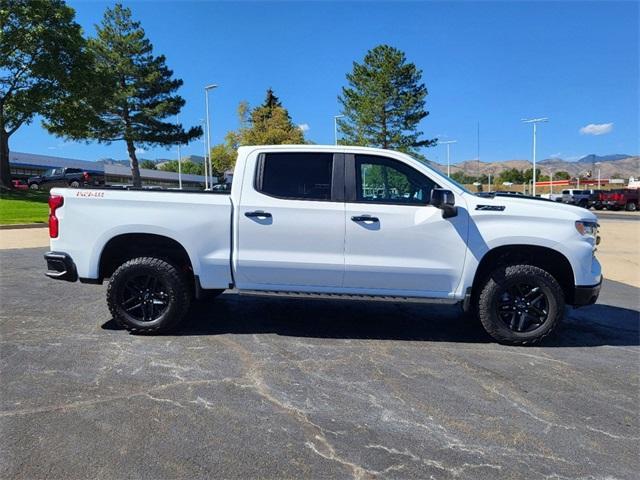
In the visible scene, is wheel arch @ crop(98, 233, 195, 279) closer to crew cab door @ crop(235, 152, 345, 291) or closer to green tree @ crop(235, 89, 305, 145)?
crew cab door @ crop(235, 152, 345, 291)

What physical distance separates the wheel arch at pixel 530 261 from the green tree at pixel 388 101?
117 feet

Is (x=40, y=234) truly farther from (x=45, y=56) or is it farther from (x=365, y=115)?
(x=365, y=115)

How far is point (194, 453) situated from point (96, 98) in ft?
105

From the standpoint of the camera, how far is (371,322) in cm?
583

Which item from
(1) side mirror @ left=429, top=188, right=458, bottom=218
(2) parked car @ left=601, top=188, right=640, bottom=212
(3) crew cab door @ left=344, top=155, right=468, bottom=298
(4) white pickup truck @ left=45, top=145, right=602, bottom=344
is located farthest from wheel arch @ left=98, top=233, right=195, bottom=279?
(2) parked car @ left=601, top=188, right=640, bottom=212

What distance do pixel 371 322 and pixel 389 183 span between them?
1774 mm

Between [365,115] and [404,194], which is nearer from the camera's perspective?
[404,194]

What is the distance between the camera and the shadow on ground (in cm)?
532

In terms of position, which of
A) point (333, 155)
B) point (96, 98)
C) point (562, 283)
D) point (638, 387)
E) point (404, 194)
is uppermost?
point (96, 98)

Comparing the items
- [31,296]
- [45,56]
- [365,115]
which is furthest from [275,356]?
[365,115]

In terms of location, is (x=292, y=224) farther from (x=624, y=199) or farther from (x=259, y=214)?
(x=624, y=199)

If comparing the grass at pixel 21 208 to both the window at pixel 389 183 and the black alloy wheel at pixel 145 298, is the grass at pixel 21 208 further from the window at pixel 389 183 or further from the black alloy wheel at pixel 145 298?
the window at pixel 389 183

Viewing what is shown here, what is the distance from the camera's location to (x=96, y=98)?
3039cm

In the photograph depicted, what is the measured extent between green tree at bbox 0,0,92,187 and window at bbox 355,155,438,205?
2785cm
